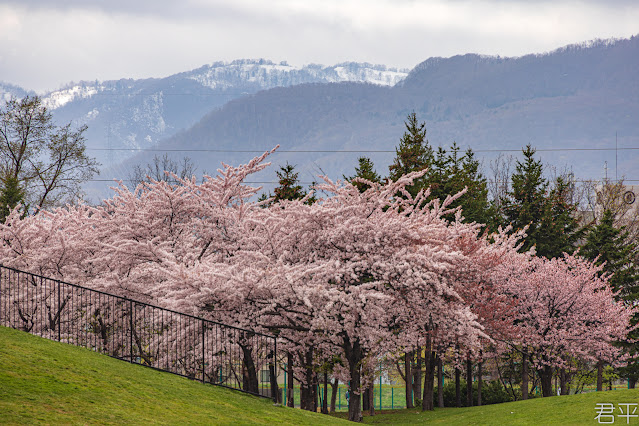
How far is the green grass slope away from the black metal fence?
72.7 inches

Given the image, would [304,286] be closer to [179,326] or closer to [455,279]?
[179,326]

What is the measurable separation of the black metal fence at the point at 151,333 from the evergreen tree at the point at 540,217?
2758cm

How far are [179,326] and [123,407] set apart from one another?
8.10 m

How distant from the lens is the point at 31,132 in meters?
54.8

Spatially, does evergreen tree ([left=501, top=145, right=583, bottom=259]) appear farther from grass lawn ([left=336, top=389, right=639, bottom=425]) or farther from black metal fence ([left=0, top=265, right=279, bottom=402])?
black metal fence ([left=0, top=265, right=279, bottom=402])

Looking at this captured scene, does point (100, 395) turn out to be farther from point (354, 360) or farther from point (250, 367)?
point (354, 360)

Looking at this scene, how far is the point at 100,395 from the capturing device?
1367cm

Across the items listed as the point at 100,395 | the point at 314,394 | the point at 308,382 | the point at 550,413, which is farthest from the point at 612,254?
the point at 100,395

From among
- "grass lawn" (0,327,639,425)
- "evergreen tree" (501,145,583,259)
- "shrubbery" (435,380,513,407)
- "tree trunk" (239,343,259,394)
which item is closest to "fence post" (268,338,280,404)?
"tree trunk" (239,343,259,394)

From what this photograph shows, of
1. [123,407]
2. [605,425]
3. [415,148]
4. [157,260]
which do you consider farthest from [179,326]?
[415,148]

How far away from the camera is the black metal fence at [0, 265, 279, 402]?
20.7 meters

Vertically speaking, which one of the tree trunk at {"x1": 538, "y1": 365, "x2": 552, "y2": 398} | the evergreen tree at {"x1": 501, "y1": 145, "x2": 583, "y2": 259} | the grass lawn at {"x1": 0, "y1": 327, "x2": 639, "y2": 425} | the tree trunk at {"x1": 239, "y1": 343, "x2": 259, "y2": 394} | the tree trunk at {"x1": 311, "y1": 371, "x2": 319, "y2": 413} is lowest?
the tree trunk at {"x1": 538, "y1": 365, "x2": 552, "y2": 398}

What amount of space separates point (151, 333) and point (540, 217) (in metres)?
31.4

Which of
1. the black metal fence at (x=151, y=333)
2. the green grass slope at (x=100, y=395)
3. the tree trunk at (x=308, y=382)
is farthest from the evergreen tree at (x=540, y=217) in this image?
the green grass slope at (x=100, y=395)
